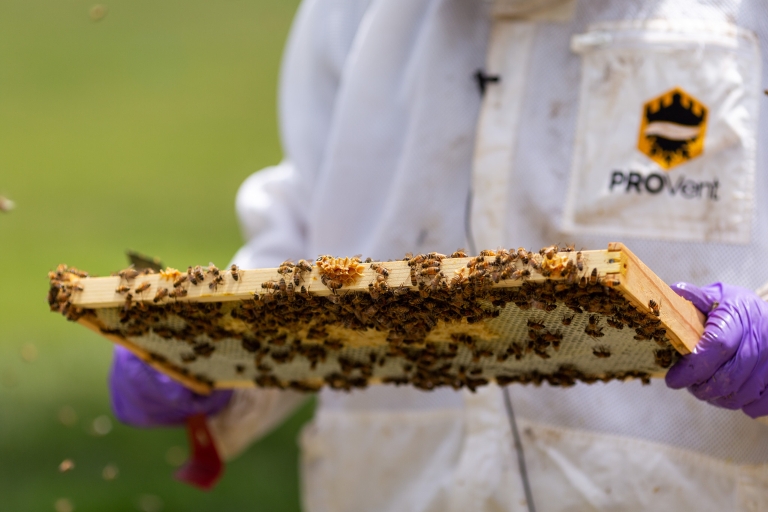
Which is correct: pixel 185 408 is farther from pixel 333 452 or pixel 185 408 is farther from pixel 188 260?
pixel 188 260

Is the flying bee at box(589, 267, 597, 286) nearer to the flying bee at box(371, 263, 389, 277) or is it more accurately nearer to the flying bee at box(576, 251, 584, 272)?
the flying bee at box(576, 251, 584, 272)

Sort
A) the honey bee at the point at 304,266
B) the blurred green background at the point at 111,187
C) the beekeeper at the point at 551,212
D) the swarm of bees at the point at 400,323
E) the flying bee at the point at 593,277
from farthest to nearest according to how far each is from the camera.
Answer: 1. the blurred green background at the point at 111,187
2. the beekeeper at the point at 551,212
3. the honey bee at the point at 304,266
4. the swarm of bees at the point at 400,323
5. the flying bee at the point at 593,277

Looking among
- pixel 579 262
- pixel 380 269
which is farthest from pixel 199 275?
pixel 579 262

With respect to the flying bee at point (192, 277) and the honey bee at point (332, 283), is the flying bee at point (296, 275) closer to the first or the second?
the honey bee at point (332, 283)

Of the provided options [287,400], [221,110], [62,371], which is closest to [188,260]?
[62,371]

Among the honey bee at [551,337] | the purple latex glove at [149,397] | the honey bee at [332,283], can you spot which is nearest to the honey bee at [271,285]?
the honey bee at [332,283]

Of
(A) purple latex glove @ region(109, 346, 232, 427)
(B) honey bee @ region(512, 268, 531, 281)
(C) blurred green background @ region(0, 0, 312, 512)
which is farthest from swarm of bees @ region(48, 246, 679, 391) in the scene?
(C) blurred green background @ region(0, 0, 312, 512)

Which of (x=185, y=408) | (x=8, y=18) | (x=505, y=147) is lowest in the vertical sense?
(x=185, y=408)
